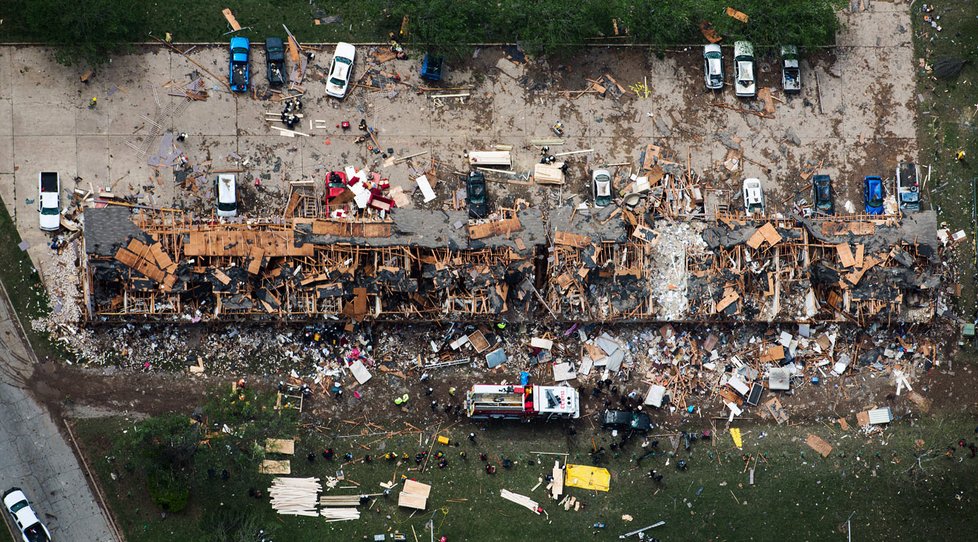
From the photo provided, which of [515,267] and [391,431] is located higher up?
[515,267]

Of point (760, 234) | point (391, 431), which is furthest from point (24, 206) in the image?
point (760, 234)

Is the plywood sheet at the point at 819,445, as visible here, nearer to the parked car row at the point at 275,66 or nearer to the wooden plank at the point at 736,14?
the wooden plank at the point at 736,14

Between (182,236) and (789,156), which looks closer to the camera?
(182,236)

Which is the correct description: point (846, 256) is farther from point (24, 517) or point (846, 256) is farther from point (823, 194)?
point (24, 517)

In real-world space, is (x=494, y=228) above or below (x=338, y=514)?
above

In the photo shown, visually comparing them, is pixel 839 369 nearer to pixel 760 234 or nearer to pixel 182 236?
pixel 760 234

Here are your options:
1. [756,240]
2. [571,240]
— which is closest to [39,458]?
[571,240]

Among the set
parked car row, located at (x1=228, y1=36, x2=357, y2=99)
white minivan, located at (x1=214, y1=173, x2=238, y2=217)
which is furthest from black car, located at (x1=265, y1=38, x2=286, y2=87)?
white minivan, located at (x1=214, y1=173, x2=238, y2=217)
